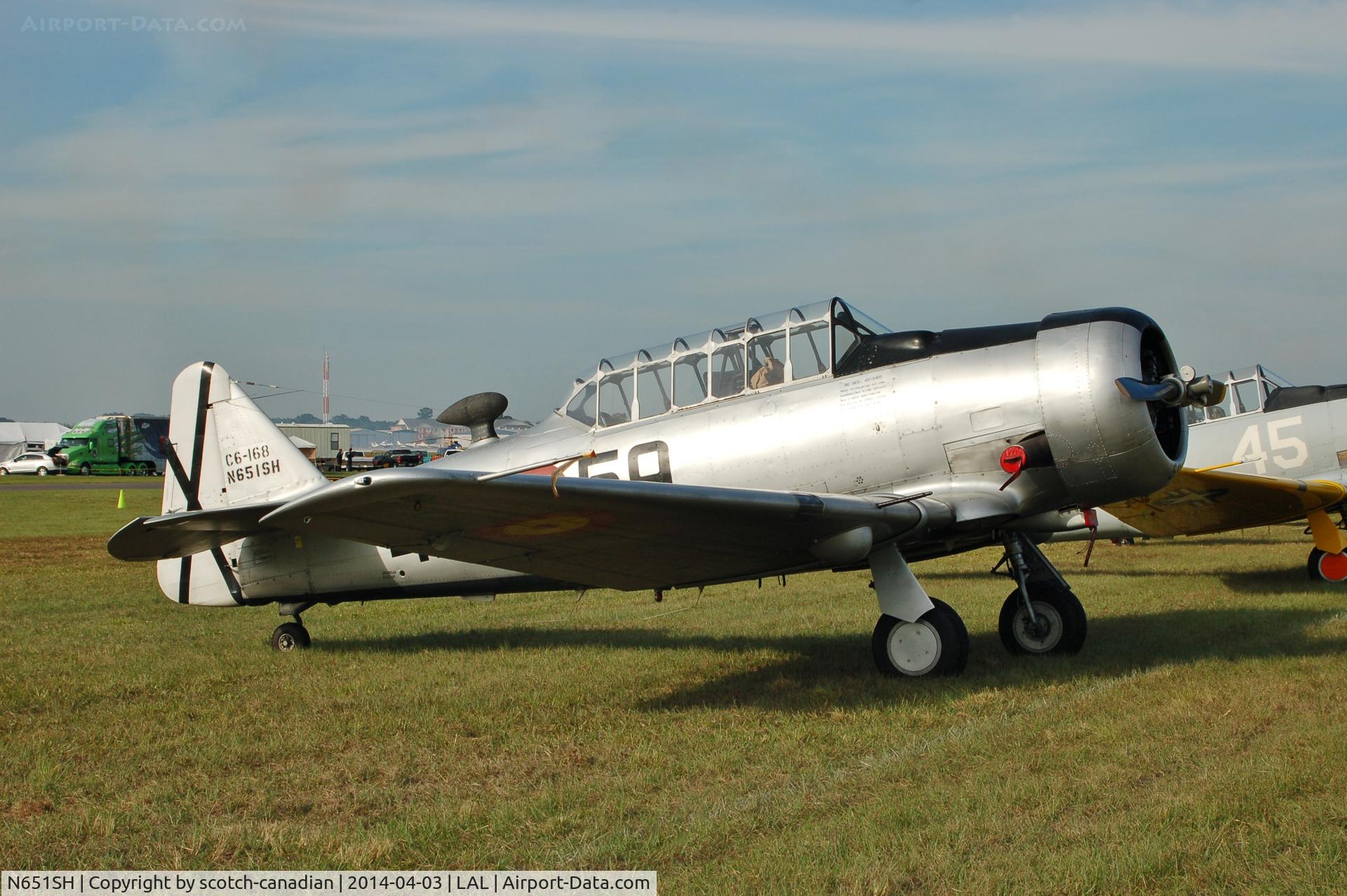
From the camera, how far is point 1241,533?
65.8 feet

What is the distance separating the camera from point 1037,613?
8.20 metres

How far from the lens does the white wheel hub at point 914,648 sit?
7035mm

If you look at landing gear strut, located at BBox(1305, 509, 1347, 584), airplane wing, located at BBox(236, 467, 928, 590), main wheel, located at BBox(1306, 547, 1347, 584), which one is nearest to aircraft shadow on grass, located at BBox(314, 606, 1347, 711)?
airplane wing, located at BBox(236, 467, 928, 590)

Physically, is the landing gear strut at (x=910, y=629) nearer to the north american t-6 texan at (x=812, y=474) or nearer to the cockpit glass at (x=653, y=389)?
the north american t-6 texan at (x=812, y=474)

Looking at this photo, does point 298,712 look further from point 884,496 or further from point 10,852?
point 884,496

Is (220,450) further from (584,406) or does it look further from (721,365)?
(721,365)

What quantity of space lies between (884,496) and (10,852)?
5154 millimetres

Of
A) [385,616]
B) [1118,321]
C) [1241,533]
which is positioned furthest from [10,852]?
[1241,533]

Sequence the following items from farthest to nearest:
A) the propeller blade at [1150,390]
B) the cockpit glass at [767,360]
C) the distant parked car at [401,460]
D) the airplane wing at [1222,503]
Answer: the distant parked car at [401,460] → the airplane wing at [1222,503] → the cockpit glass at [767,360] → the propeller blade at [1150,390]

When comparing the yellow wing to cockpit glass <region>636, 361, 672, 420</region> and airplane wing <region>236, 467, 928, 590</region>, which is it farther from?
airplane wing <region>236, 467, 928, 590</region>

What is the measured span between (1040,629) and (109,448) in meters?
70.8

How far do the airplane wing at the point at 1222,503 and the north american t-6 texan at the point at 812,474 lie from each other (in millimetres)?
4331

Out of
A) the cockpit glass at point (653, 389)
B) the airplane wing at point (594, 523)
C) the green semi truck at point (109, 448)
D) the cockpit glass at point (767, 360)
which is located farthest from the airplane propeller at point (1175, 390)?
the green semi truck at point (109, 448)

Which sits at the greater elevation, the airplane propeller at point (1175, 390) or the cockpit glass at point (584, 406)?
the cockpit glass at point (584, 406)
